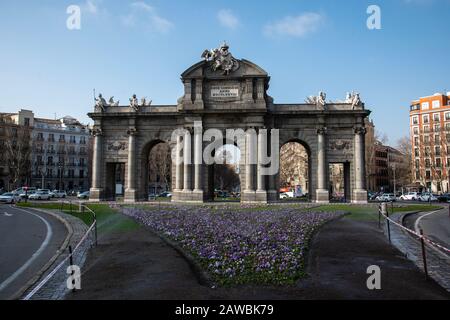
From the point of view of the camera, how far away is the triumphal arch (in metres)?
38.3

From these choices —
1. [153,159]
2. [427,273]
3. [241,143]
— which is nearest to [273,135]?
[241,143]

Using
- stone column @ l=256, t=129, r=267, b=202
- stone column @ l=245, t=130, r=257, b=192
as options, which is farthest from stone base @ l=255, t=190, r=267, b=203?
stone column @ l=245, t=130, r=257, b=192

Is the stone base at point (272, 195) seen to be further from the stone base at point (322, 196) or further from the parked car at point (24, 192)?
the parked car at point (24, 192)

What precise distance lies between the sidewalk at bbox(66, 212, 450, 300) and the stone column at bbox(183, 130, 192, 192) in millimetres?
24425

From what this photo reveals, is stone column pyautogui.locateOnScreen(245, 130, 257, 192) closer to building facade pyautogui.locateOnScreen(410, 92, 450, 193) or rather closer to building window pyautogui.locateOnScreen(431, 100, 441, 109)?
building facade pyautogui.locateOnScreen(410, 92, 450, 193)

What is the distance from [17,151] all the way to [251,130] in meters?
51.0

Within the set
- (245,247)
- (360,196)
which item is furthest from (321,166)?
(245,247)

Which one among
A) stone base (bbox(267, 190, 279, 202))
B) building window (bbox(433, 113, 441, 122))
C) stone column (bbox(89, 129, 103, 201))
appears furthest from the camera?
building window (bbox(433, 113, 441, 122))

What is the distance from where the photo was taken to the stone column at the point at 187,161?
38594 millimetres

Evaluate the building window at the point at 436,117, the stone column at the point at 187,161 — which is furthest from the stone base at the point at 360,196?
the building window at the point at 436,117

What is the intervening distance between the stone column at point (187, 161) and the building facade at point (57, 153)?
Result: 58.1 meters

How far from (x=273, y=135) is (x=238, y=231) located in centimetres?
2479

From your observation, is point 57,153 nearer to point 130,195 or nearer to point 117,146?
point 117,146
